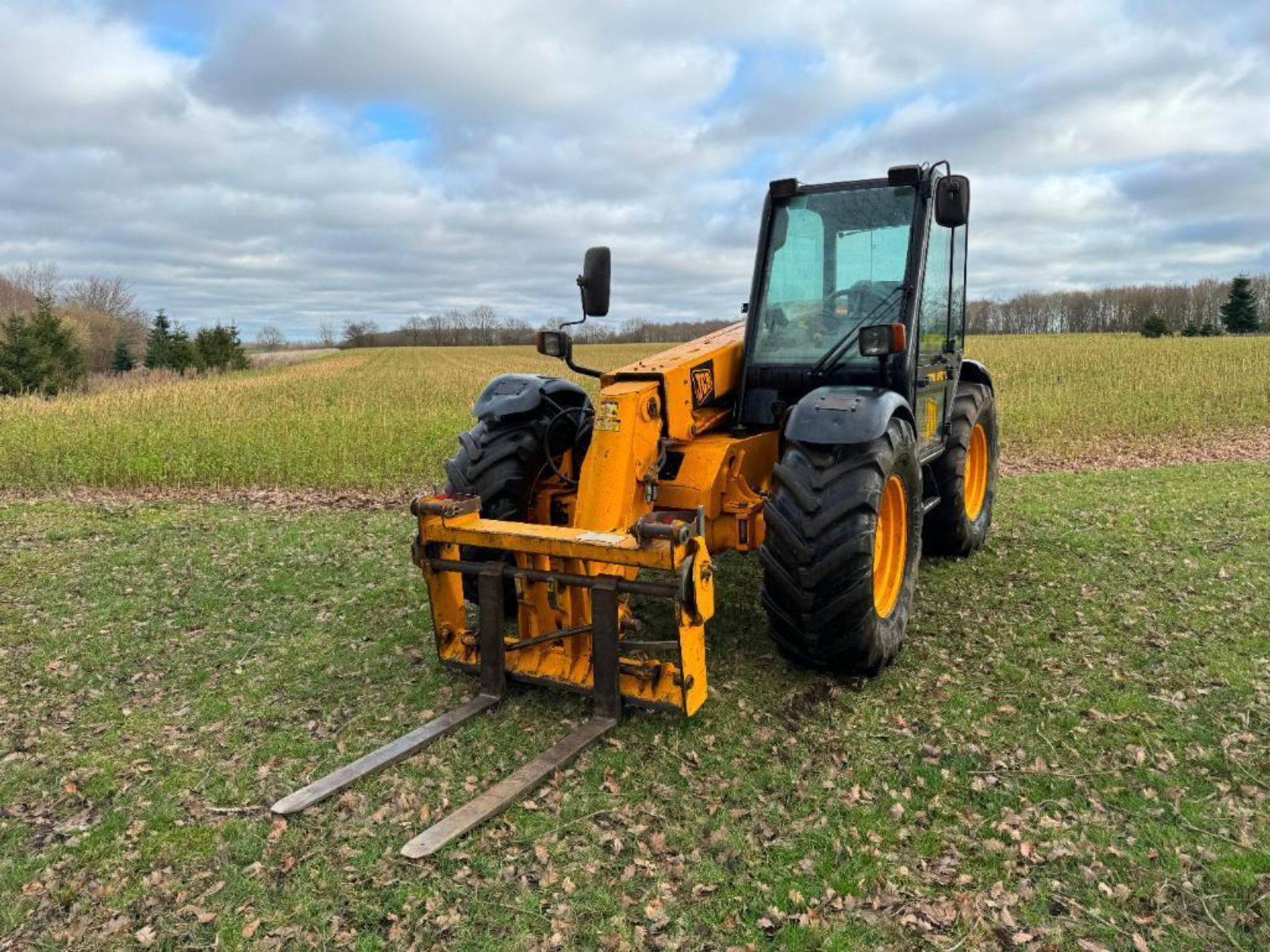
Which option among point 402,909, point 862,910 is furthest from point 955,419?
point 402,909

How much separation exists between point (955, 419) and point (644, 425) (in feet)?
11.1

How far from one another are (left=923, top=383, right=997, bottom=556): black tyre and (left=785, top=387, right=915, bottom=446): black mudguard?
237cm

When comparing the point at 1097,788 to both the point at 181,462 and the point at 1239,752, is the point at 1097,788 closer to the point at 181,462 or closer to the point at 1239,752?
the point at 1239,752

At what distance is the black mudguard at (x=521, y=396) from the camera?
5324 mm

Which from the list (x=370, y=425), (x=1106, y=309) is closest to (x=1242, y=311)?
(x=1106, y=309)

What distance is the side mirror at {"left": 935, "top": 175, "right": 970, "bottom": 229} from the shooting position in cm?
492

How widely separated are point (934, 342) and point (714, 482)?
2216 millimetres

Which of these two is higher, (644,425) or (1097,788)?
(644,425)

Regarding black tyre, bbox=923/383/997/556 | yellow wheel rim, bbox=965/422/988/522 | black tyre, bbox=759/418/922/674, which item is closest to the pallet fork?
black tyre, bbox=759/418/922/674

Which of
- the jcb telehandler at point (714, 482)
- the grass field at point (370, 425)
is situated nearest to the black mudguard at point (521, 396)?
the jcb telehandler at point (714, 482)

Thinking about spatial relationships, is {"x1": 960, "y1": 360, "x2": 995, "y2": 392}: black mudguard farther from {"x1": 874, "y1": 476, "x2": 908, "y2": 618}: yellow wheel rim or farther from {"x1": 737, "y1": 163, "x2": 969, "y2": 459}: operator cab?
{"x1": 874, "y1": 476, "x2": 908, "y2": 618}: yellow wheel rim

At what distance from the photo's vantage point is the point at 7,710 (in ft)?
14.9

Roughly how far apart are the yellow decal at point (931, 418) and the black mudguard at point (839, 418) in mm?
1545

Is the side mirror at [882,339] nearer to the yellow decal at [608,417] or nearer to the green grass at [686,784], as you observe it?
the yellow decal at [608,417]
